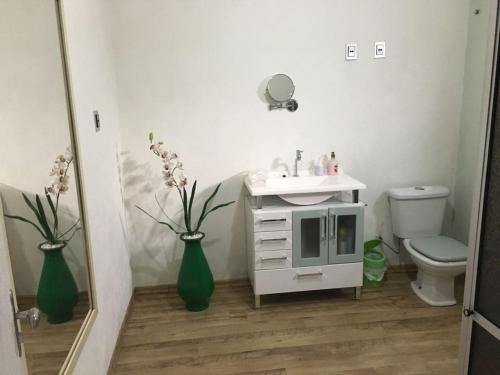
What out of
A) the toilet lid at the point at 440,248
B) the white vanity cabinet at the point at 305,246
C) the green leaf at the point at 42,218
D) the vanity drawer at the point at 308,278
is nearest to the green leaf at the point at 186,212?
the white vanity cabinet at the point at 305,246

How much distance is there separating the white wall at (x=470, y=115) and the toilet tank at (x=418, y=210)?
20 cm

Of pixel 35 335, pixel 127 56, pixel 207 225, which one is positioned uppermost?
pixel 127 56

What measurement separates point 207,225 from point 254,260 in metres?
0.53

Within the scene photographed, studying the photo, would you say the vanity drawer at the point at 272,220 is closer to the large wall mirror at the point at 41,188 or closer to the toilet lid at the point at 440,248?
the toilet lid at the point at 440,248

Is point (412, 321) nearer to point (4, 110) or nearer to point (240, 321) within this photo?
point (240, 321)

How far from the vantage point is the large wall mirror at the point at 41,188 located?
4.00ft

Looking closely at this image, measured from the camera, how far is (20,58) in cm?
131

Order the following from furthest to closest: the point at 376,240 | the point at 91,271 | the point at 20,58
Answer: the point at 376,240 < the point at 91,271 < the point at 20,58

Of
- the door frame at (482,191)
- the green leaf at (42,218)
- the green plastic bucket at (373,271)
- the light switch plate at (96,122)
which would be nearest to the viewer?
the door frame at (482,191)

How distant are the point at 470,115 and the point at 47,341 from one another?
10.1ft

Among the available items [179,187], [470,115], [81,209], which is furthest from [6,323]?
[470,115]

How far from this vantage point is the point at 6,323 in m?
1.05

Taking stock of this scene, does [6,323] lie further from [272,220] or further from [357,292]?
[357,292]

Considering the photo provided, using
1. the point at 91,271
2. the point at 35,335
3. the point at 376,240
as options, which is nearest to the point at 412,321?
the point at 376,240
